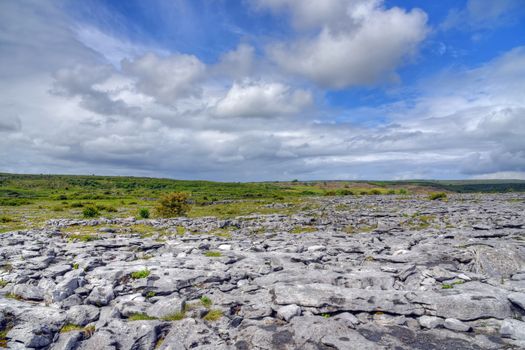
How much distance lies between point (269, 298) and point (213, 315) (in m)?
2.13

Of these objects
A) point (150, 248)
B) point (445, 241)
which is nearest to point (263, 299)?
point (150, 248)

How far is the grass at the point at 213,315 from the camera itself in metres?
11.4

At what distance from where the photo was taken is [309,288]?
41.2 ft

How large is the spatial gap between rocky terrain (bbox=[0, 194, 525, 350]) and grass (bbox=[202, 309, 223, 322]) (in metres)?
0.03

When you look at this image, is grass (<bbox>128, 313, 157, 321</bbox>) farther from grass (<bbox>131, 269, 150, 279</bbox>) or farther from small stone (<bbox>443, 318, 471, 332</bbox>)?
small stone (<bbox>443, 318, 471, 332</bbox>)

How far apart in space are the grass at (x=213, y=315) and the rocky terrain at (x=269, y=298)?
0.11ft

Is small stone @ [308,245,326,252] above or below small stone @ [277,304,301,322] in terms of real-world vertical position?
above

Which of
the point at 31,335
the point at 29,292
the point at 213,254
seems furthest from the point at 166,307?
the point at 213,254

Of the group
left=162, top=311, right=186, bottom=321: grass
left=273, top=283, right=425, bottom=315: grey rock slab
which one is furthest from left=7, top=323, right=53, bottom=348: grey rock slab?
left=273, top=283, right=425, bottom=315: grey rock slab

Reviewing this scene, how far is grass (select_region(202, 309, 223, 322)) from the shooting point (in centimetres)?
1143

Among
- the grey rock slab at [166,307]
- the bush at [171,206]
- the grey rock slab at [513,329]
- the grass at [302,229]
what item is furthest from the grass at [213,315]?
the bush at [171,206]

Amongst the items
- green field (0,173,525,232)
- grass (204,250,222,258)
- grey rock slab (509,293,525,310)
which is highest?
grey rock slab (509,293,525,310)

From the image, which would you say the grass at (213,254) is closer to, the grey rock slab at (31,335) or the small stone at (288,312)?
the small stone at (288,312)

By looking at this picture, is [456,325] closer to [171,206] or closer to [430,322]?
[430,322]
